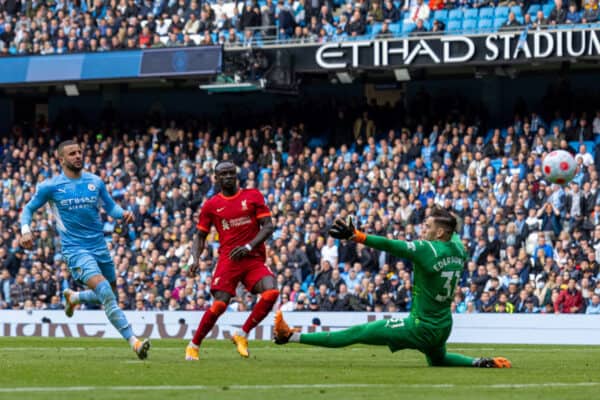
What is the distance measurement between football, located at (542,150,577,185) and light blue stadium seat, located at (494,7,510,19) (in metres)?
11.9

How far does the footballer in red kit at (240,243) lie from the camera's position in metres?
14.7

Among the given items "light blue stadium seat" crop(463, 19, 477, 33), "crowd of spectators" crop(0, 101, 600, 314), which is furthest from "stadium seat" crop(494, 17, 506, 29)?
"crowd of spectators" crop(0, 101, 600, 314)

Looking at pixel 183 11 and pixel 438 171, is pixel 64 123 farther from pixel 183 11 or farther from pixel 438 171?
pixel 438 171

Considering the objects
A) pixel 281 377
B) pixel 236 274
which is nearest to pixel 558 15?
pixel 236 274

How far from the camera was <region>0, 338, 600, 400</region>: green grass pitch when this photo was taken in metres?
9.79

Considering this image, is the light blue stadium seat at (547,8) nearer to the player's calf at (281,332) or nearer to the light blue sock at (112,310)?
the light blue sock at (112,310)

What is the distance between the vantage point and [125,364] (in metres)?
13.2

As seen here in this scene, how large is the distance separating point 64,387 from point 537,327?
557 inches

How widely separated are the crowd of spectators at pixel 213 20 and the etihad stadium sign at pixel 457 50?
0.38 m

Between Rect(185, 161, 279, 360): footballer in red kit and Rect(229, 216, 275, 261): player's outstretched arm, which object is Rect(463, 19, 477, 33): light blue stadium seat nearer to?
Rect(185, 161, 279, 360): footballer in red kit

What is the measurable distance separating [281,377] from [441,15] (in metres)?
22.2

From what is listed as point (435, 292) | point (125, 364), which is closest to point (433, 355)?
point (435, 292)

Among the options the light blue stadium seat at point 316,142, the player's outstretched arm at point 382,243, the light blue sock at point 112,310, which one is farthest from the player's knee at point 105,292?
the light blue stadium seat at point 316,142

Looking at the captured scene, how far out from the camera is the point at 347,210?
30469 millimetres
